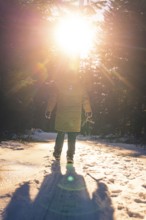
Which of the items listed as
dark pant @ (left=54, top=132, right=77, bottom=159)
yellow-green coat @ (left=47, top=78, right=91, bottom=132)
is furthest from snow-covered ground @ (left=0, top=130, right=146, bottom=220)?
yellow-green coat @ (left=47, top=78, right=91, bottom=132)

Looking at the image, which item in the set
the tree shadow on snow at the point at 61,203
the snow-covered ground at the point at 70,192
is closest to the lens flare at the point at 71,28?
the snow-covered ground at the point at 70,192

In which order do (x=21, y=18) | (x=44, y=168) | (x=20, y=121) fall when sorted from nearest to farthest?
(x=44, y=168)
(x=21, y=18)
(x=20, y=121)

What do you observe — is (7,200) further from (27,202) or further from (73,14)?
(73,14)

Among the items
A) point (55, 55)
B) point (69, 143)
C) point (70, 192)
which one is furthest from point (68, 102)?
point (55, 55)

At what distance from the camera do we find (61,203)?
4.00 meters

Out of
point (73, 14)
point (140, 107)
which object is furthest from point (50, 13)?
point (140, 107)

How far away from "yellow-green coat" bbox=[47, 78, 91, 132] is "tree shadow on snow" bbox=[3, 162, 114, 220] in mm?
2453

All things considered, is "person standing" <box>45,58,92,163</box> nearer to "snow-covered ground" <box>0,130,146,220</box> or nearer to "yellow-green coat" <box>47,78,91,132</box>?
"yellow-green coat" <box>47,78,91,132</box>

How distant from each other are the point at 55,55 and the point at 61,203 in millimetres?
9893

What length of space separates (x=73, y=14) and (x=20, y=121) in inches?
302

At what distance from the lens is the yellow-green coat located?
7.67m

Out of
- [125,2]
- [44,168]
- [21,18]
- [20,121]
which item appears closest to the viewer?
[44,168]

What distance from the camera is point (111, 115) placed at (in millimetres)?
31297

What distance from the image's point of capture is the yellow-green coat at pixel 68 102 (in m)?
7.67
